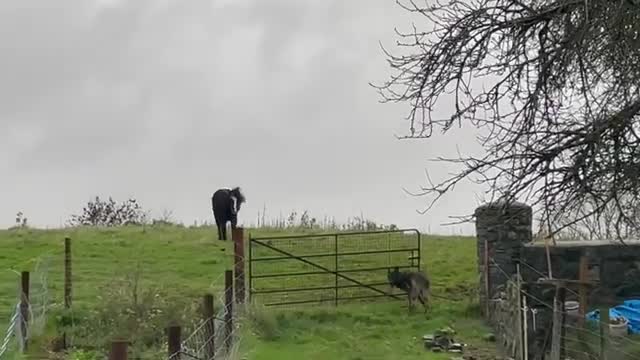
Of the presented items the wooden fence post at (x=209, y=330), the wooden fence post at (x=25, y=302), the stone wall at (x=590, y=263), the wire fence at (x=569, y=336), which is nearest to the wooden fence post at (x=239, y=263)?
the wooden fence post at (x=25, y=302)

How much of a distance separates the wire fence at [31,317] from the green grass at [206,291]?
0.85ft

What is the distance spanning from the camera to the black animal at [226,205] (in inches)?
919

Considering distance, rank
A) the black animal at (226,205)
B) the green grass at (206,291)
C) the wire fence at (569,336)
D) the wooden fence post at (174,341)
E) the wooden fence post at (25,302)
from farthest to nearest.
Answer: the black animal at (226,205)
the green grass at (206,291)
the wooden fence post at (25,302)
the wire fence at (569,336)
the wooden fence post at (174,341)

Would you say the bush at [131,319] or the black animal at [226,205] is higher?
the black animal at [226,205]

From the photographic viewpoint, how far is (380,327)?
16281 millimetres

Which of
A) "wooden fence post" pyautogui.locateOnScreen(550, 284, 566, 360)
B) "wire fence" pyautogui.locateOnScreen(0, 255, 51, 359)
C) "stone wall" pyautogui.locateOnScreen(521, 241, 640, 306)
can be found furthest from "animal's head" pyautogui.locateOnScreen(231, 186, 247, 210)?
"wooden fence post" pyautogui.locateOnScreen(550, 284, 566, 360)

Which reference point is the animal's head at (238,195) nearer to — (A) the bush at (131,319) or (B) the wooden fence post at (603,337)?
(A) the bush at (131,319)

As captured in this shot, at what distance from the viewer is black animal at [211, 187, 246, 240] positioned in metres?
23.3

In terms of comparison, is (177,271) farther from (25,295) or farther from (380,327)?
(25,295)

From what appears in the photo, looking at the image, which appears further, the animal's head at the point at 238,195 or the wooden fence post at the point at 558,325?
the animal's head at the point at 238,195

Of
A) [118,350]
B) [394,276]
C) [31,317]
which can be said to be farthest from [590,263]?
[118,350]

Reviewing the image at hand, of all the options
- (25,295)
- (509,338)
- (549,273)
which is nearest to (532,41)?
(509,338)

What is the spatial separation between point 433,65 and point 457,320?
981cm

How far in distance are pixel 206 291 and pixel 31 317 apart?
4.42 m
